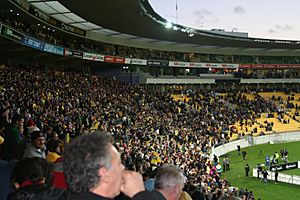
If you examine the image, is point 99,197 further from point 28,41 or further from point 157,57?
point 157,57

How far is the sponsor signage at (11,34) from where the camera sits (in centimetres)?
2050

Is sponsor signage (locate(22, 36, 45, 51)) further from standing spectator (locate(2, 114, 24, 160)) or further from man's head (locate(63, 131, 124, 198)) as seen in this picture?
man's head (locate(63, 131, 124, 198))

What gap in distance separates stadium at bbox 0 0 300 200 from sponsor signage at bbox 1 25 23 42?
0.37ft

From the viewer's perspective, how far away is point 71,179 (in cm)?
191

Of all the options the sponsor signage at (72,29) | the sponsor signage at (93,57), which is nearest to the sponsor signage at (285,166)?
the sponsor signage at (93,57)

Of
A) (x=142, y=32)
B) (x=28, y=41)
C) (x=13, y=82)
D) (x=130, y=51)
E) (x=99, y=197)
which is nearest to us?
(x=99, y=197)

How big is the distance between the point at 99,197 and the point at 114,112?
2372 cm

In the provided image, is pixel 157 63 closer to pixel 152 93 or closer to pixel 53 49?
pixel 152 93

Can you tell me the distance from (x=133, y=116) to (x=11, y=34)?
1017cm

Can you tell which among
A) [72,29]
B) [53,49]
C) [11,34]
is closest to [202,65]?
[72,29]

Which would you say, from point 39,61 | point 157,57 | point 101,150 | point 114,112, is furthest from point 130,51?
point 101,150

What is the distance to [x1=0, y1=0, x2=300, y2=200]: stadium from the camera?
1633 cm

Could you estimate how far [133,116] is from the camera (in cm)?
2700

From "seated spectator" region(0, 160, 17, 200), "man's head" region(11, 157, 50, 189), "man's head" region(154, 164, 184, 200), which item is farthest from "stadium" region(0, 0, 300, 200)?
"man's head" region(154, 164, 184, 200)
